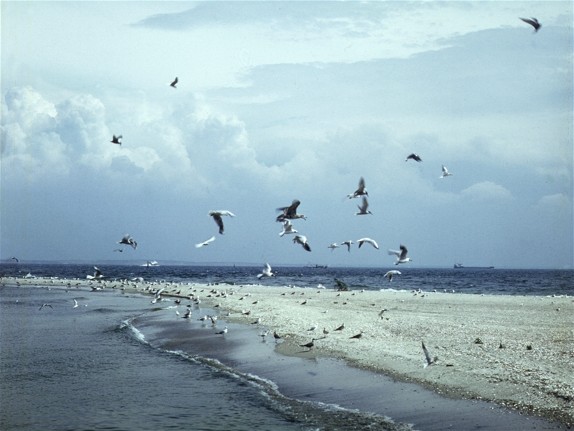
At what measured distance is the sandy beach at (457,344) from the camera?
15922 millimetres

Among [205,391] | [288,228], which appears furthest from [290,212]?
[205,391]

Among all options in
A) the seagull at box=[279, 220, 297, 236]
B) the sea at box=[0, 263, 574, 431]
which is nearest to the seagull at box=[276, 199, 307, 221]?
the seagull at box=[279, 220, 297, 236]

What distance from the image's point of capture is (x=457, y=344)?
75.0 ft

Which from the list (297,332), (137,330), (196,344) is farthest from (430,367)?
(137,330)

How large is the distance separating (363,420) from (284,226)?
8.42m

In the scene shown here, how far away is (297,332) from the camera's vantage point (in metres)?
28.8

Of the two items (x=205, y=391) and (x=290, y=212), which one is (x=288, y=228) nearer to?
(x=290, y=212)

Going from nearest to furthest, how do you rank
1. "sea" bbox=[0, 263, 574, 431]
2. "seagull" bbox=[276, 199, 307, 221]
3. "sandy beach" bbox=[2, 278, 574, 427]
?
1. "sea" bbox=[0, 263, 574, 431]
2. "sandy beach" bbox=[2, 278, 574, 427]
3. "seagull" bbox=[276, 199, 307, 221]

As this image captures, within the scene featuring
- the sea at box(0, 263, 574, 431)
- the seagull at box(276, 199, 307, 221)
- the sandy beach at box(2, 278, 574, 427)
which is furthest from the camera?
the seagull at box(276, 199, 307, 221)

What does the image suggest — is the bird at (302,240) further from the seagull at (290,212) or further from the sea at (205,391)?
the sea at (205,391)

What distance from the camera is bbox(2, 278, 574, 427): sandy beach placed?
15.9m

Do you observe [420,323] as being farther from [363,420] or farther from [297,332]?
[363,420]

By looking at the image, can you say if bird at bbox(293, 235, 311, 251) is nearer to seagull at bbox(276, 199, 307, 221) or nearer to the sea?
seagull at bbox(276, 199, 307, 221)

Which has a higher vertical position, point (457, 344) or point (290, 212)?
point (290, 212)
